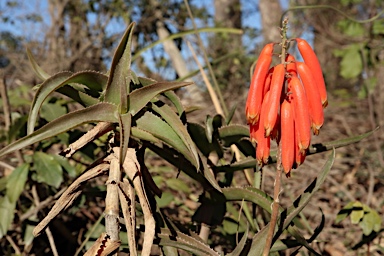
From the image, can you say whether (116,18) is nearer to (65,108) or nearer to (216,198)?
(65,108)

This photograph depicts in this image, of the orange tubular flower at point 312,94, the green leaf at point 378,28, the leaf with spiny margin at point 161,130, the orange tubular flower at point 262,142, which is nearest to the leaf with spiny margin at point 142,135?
the leaf with spiny margin at point 161,130

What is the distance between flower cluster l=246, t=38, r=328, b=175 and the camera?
99 cm

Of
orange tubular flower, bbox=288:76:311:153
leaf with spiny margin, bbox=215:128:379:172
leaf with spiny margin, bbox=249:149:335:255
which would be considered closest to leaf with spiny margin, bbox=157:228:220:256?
leaf with spiny margin, bbox=249:149:335:255

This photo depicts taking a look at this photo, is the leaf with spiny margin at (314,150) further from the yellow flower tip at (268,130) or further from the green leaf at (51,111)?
the green leaf at (51,111)

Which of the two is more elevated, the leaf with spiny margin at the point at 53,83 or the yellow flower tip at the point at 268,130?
the leaf with spiny margin at the point at 53,83

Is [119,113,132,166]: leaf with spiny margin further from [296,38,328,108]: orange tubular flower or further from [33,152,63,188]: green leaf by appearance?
[33,152,63,188]: green leaf

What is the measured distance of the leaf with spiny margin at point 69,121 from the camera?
0.98m

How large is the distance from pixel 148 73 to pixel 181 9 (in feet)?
2.81

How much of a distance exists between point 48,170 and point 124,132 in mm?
795

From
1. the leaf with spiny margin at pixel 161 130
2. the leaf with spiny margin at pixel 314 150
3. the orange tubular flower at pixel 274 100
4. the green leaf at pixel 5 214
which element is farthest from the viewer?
the green leaf at pixel 5 214

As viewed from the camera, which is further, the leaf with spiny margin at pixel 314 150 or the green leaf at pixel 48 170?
the green leaf at pixel 48 170

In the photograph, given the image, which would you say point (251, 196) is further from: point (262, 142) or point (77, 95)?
point (77, 95)

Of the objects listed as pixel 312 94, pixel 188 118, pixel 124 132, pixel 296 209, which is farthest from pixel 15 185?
pixel 188 118

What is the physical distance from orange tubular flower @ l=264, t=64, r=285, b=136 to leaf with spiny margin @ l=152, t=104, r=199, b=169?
0.15m
